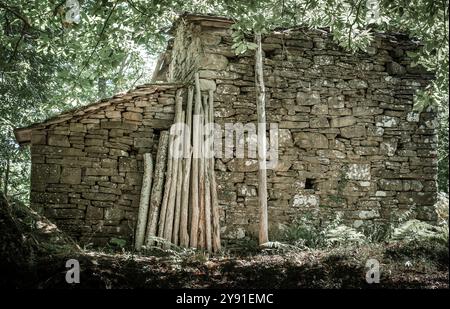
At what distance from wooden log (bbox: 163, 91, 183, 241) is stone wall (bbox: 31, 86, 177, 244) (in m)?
0.25

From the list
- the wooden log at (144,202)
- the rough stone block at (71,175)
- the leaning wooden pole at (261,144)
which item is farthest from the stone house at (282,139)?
the leaning wooden pole at (261,144)

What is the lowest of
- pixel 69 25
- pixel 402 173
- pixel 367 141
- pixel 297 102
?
pixel 402 173

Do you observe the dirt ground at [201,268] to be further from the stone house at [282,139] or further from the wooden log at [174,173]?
the stone house at [282,139]

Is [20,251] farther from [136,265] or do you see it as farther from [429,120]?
[429,120]

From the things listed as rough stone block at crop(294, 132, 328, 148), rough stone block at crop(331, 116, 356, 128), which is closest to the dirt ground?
rough stone block at crop(294, 132, 328, 148)

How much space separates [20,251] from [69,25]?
314 cm

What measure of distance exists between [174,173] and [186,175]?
186mm

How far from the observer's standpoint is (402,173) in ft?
25.8

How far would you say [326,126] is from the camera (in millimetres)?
7762

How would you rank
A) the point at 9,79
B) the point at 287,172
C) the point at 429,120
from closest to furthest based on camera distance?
the point at 287,172 → the point at 429,120 → the point at 9,79

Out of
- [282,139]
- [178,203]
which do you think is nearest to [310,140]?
[282,139]

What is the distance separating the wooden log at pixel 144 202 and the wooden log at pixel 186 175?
545 mm
